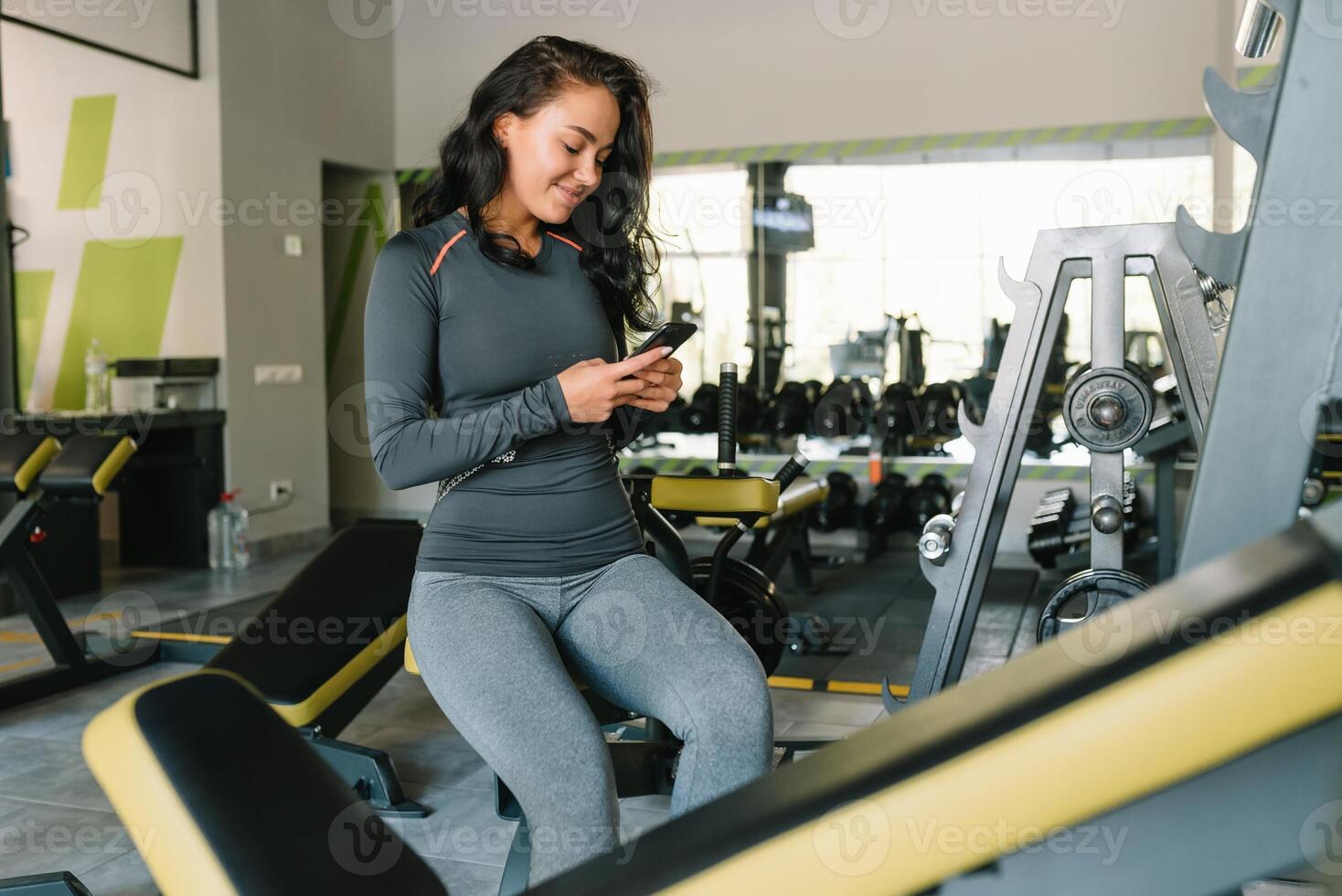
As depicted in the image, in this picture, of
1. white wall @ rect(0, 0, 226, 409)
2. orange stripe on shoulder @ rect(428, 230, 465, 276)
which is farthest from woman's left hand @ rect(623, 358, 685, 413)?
white wall @ rect(0, 0, 226, 409)

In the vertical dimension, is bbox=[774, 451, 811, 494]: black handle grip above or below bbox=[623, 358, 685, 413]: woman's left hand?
below

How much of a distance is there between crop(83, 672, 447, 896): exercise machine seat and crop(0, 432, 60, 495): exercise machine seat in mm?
2969

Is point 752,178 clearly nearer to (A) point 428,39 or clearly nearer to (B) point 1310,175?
(A) point 428,39

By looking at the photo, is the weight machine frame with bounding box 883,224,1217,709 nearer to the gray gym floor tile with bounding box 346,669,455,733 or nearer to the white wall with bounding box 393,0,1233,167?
the gray gym floor tile with bounding box 346,669,455,733

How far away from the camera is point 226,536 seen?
578 centimetres

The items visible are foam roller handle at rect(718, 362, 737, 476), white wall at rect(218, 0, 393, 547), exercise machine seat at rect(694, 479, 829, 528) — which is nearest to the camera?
Result: foam roller handle at rect(718, 362, 737, 476)

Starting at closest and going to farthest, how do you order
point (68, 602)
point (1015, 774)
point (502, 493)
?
point (1015, 774)
point (502, 493)
point (68, 602)

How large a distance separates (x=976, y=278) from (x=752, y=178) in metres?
1.43

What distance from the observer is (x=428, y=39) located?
7094mm

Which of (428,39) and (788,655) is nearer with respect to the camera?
(788,655)

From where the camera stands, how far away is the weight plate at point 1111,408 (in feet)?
7.08

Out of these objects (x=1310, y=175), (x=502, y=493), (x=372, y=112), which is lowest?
(x=502, y=493)

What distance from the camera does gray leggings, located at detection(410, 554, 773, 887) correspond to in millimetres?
1274

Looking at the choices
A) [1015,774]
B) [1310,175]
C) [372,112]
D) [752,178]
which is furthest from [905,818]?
[372,112]
